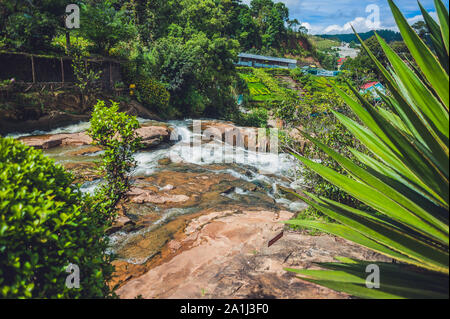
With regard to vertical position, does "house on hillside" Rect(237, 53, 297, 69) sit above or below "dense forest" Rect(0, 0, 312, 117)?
above

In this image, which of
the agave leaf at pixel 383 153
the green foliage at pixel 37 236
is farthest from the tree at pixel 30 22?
the agave leaf at pixel 383 153

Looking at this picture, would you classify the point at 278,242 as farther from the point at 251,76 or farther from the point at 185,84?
the point at 251,76

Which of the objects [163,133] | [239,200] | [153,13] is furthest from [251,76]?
[239,200]

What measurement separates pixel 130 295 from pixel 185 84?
1587 cm

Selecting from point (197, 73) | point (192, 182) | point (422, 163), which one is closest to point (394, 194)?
point (422, 163)

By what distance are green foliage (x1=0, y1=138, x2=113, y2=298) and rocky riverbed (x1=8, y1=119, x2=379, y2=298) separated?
911 millimetres

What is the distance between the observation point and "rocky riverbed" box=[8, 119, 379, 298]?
279cm

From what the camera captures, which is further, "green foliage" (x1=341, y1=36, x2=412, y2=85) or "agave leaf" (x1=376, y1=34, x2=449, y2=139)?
"green foliage" (x1=341, y1=36, x2=412, y2=85)

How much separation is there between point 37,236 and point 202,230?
128 inches

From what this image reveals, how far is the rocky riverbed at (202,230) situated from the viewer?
2.79 meters

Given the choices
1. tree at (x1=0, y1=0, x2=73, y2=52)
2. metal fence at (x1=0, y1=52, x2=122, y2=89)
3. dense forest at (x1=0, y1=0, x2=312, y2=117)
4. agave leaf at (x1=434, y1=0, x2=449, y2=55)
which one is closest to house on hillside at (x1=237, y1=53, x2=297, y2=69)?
dense forest at (x1=0, y1=0, x2=312, y2=117)

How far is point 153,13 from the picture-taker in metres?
21.0

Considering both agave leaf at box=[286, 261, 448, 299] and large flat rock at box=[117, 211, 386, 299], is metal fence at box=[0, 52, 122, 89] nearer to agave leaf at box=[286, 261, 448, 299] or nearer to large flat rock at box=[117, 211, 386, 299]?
large flat rock at box=[117, 211, 386, 299]

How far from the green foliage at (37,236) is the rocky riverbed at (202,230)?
2.99 feet
